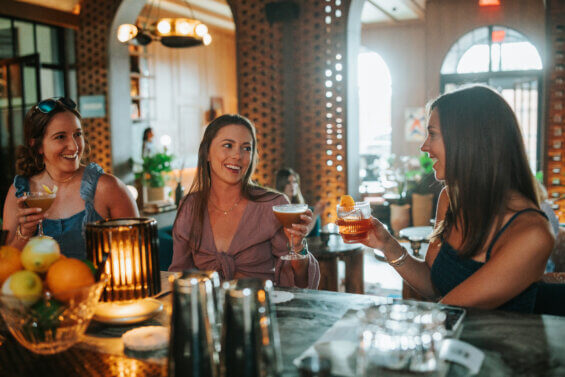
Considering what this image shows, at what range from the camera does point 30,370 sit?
3.82ft

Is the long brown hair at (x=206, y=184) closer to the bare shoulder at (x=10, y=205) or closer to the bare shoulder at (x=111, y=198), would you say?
the bare shoulder at (x=111, y=198)

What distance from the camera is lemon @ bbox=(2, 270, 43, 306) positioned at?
3.71ft

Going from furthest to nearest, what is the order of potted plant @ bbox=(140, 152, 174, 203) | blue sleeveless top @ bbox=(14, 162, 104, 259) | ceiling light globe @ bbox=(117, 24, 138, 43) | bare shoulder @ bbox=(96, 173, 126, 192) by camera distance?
potted plant @ bbox=(140, 152, 174, 203) → ceiling light globe @ bbox=(117, 24, 138, 43) → bare shoulder @ bbox=(96, 173, 126, 192) → blue sleeveless top @ bbox=(14, 162, 104, 259)

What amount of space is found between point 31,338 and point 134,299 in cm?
34

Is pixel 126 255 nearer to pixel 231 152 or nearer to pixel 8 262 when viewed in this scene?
pixel 8 262

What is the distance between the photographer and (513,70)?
11.3 metres

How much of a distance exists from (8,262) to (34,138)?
1351 millimetres

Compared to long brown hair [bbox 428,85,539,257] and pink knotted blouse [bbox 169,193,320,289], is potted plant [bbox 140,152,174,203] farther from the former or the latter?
long brown hair [bbox 428,85,539,257]

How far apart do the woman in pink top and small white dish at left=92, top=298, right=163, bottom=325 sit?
0.73m

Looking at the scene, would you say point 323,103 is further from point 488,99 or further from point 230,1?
point 488,99

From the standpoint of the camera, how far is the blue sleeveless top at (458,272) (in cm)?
169

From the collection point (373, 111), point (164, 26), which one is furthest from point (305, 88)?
point (373, 111)

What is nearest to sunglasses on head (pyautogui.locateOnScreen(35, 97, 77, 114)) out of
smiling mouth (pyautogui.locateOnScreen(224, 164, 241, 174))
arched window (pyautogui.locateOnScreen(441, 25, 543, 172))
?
smiling mouth (pyautogui.locateOnScreen(224, 164, 241, 174))

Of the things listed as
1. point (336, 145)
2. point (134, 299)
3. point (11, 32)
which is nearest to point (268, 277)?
point (134, 299)
